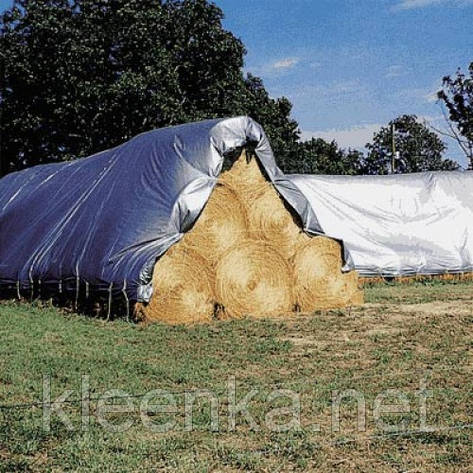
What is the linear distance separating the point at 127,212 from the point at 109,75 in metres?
20.0

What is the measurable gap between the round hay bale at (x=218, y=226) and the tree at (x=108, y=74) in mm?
17832

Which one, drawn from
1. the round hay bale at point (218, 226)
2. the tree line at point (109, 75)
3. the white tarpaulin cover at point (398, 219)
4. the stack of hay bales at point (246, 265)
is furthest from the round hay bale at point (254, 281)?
the tree line at point (109, 75)

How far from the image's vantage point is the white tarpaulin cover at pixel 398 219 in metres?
17.4

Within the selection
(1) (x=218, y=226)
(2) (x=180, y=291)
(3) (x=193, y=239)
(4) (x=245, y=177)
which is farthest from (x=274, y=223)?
(2) (x=180, y=291)

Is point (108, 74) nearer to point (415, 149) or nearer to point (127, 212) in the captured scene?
point (127, 212)

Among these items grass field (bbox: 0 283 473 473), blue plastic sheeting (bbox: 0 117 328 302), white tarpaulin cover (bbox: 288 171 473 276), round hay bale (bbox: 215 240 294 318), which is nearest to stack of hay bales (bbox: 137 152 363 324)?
round hay bale (bbox: 215 240 294 318)

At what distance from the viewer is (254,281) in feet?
38.2

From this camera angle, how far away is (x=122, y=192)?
12.5m

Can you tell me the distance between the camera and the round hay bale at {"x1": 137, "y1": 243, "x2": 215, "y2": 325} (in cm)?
1083

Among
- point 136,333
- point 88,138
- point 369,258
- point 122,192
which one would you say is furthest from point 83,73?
point 136,333

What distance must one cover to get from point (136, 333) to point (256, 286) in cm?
234

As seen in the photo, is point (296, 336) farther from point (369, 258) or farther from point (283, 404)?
point (369, 258)

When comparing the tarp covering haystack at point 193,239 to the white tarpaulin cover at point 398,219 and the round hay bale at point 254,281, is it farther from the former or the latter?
the white tarpaulin cover at point 398,219

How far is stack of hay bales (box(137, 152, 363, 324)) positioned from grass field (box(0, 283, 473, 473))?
25.4 inches
